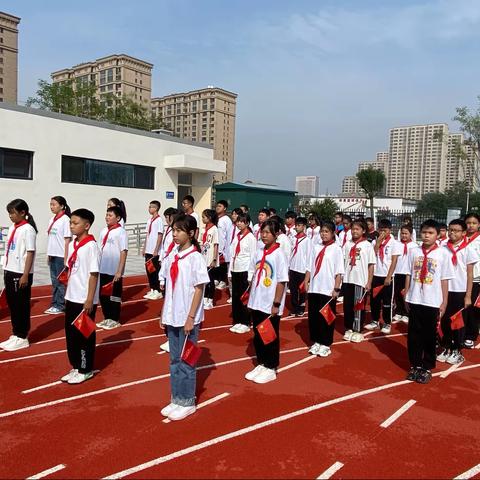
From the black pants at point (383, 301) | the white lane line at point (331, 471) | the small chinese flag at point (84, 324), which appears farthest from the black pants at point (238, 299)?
the white lane line at point (331, 471)

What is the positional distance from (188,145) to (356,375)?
53.7ft

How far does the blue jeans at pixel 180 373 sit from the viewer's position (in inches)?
150

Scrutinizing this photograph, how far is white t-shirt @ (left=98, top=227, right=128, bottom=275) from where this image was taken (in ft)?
20.8

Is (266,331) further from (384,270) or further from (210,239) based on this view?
(384,270)

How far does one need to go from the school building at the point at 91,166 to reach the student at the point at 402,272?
11272 millimetres

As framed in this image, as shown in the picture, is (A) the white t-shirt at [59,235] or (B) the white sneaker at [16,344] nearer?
(B) the white sneaker at [16,344]

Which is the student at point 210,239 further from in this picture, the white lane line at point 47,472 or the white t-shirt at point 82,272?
the white lane line at point 47,472

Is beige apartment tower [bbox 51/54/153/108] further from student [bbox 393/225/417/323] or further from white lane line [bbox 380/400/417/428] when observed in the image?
white lane line [bbox 380/400/417/428]

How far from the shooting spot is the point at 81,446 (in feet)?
10.8

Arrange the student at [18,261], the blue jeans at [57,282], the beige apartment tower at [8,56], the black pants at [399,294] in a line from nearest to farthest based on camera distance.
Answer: the student at [18,261] < the blue jeans at [57,282] < the black pants at [399,294] < the beige apartment tower at [8,56]

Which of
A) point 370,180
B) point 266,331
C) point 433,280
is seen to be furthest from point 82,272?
point 370,180

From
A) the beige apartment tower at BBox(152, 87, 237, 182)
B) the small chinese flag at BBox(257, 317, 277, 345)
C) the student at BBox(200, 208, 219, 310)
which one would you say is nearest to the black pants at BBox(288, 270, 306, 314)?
the student at BBox(200, 208, 219, 310)

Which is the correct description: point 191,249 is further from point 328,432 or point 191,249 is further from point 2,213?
point 2,213

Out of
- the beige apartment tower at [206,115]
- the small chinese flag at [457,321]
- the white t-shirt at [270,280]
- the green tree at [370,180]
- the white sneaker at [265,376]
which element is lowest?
the white sneaker at [265,376]
